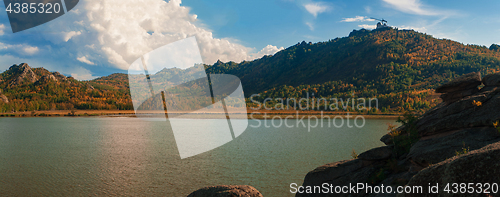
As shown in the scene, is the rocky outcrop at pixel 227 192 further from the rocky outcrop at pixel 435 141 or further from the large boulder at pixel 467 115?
the large boulder at pixel 467 115

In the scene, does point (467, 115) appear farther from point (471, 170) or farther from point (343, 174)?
point (471, 170)

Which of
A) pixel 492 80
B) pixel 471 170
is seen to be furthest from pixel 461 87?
pixel 471 170

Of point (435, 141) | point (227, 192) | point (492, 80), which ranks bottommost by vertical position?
point (227, 192)

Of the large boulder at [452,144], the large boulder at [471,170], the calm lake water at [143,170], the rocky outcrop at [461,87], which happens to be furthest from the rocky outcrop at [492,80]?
the calm lake water at [143,170]

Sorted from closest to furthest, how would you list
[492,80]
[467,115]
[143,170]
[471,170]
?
[471,170]
[467,115]
[492,80]
[143,170]

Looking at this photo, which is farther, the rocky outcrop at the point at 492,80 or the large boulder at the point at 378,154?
the rocky outcrop at the point at 492,80

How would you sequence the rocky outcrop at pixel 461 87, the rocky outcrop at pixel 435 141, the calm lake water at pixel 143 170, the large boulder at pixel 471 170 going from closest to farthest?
the large boulder at pixel 471 170 < the rocky outcrop at pixel 435 141 < the rocky outcrop at pixel 461 87 < the calm lake water at pixel 143 170

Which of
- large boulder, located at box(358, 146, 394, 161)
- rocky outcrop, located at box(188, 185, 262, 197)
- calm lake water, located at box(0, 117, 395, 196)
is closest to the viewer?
rocky outcrop, located at box(188, 185, 262, 197)

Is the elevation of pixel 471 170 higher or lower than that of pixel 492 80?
lower

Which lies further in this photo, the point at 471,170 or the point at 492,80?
the point at 492,80

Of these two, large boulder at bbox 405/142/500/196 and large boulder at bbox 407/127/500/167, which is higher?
large boulder at bbox 405/142/500/196

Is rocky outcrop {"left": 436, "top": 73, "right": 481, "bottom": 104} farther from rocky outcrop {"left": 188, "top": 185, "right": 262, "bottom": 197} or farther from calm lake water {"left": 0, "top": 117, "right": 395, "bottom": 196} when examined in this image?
rocky outcrop {"left": 188, "top": 185, "right": 262, "bottom": 197}

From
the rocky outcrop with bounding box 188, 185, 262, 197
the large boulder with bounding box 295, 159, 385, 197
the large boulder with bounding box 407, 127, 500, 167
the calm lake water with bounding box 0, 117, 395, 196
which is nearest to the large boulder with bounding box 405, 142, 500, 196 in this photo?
the rocky outcrop with bounding box 188, 185, 262, 197

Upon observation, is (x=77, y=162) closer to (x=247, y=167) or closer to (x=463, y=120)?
(x=247, y=167)
